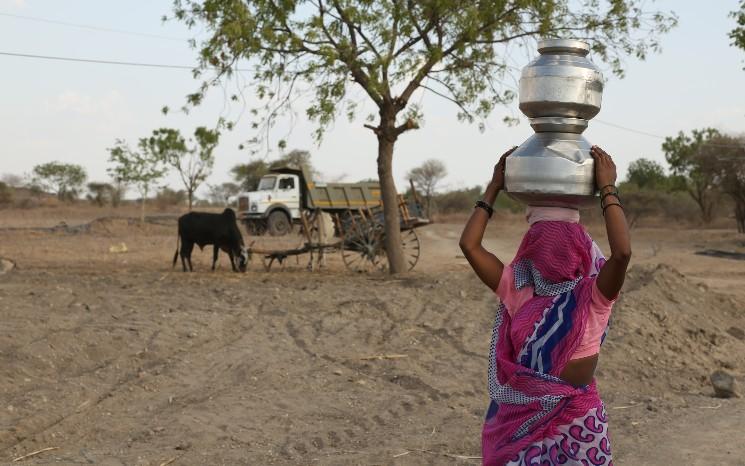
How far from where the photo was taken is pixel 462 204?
46.7 metres

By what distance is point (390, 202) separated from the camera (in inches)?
500

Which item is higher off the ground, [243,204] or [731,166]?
[731,166]

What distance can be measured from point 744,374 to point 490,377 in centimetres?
581

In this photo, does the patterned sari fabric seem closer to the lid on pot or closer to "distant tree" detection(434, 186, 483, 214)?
the lid on pot

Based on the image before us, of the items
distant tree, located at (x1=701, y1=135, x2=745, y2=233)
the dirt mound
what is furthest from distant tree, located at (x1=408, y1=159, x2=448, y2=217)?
the dirt mound

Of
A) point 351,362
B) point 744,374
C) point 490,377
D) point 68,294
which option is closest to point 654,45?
point 744,374

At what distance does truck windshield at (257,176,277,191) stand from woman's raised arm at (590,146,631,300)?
75.3ft

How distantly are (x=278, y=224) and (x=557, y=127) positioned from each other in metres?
23.0

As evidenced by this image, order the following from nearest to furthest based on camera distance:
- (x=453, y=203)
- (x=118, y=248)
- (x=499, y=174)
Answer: (x=499, y=174) < (x=118, y=248) < (x=453, y=203)

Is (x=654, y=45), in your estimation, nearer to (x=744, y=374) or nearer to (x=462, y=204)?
(x=744, y=374)

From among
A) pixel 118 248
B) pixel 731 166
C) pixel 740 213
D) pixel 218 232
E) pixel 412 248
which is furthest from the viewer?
pixel 740 213

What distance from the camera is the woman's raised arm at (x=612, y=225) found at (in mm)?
2305

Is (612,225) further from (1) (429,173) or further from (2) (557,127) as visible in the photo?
(1) (429,173)

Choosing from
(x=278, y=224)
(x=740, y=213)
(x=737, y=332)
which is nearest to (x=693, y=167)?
(x=740, y=213)
